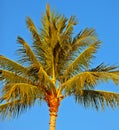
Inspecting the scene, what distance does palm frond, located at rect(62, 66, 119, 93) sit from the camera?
60.7ft

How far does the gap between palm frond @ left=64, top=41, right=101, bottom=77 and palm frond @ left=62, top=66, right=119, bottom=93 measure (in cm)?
67

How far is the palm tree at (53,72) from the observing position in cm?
1875

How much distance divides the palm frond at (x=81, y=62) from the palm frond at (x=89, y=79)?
669 millimetres

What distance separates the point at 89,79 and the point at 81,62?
1.19 metres

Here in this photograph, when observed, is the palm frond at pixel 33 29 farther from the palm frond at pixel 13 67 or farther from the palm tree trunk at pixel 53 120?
the palm tree trunk at pixel 53 120

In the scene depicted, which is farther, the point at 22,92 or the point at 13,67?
the point at 13,67

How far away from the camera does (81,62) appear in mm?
19562

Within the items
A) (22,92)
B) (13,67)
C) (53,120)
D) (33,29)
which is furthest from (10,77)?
(33,29)

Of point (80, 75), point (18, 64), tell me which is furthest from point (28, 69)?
point (80, 75)

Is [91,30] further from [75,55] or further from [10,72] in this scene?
[10,72]

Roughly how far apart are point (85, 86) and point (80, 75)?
3.41 feet

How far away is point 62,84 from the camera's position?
1928cm

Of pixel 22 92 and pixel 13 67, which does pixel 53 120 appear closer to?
pixel 22 92

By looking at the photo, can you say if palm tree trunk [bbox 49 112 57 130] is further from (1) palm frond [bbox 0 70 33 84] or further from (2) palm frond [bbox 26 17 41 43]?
(2) palm frond [bbox 26 17 41 43]
